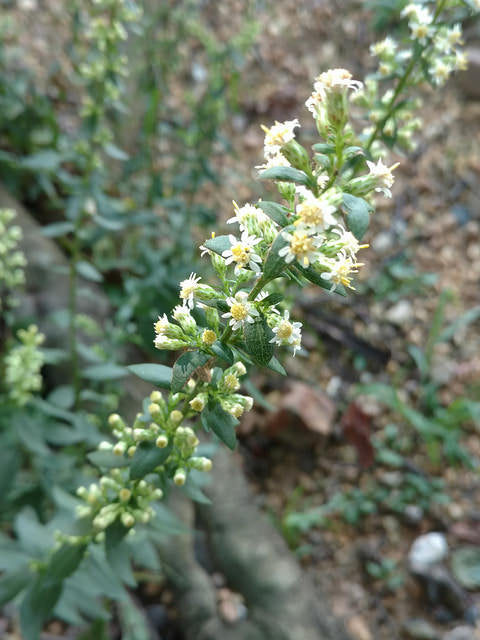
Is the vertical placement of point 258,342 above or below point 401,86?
below

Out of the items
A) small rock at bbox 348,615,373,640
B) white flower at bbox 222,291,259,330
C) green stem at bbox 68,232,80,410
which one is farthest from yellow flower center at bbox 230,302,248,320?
small rock at bbox 348,615,373,640

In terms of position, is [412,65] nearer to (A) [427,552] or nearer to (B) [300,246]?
(B) [300,246]

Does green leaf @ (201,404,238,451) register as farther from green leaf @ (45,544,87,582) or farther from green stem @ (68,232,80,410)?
green stem @ (68,232,80,410)

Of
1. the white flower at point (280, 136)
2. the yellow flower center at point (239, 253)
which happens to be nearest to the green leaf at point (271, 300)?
the yellow flower center at point (239, 253)

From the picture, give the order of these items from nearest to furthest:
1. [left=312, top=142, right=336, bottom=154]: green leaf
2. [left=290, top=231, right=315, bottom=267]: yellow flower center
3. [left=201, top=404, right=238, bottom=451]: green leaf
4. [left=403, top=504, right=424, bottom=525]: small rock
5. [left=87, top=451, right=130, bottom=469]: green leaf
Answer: [left=290, top=231, right=315, bottom=267]: yellow flower center → [left=312, top=142, right=336, bottom=154]: green leaf → [left=201, top=404, right=238, bottom=451]: green leaf → [left=87, top=451, right=130, bottom=469]: green leaf → [left=403, top=504, right=424, bottom=525]: small rock

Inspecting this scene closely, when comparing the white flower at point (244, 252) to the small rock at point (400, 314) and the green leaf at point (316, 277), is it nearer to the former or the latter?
the green leaf at point (316, 277)

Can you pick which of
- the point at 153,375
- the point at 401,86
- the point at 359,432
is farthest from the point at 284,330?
the point at 359,432

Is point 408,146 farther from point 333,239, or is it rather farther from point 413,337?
point 413,337
